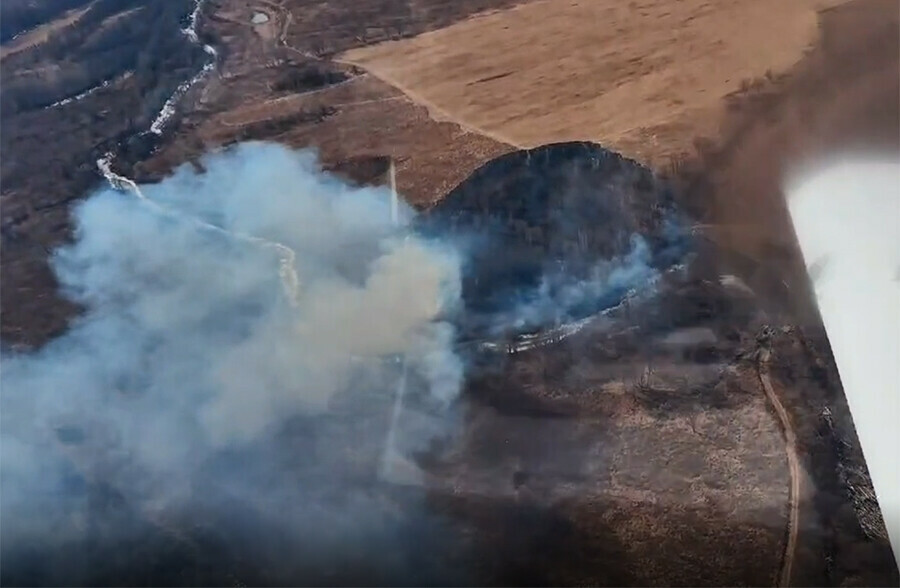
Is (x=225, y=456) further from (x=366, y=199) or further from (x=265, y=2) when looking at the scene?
(x=265, y=2)

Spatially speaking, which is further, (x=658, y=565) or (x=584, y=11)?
(x=584, y=11)

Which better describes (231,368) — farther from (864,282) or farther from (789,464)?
(864,282)

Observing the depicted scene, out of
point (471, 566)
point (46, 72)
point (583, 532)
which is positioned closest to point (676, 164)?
point (583, 532)

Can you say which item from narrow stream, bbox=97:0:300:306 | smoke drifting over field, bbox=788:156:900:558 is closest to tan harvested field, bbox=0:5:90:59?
narrow stream, bbox=97:0:300:306

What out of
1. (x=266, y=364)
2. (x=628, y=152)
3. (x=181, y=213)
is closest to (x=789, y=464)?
(x=628, y=152)

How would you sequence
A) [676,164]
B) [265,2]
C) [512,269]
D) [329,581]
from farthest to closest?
[265,2]
[676,164]
[512,269]
[329,581]

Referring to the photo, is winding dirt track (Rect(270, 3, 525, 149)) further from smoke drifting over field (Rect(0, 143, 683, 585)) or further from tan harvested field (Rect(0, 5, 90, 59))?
tan harvested field (Rect(0, 5, 90, 59))
